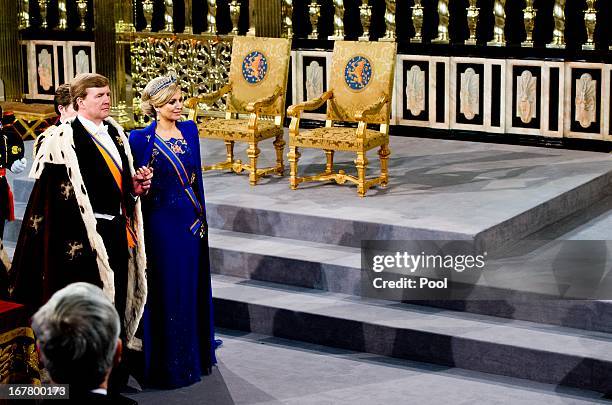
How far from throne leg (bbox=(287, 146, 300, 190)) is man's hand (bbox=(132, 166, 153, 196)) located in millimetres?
2704

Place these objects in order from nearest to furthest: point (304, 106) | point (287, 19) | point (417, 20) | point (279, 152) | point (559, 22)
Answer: point (304, 106)
point (279, 152)
point (559, 22)
point (417, 20)
point (287, 19)

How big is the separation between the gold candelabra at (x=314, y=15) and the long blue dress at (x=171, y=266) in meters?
4.62

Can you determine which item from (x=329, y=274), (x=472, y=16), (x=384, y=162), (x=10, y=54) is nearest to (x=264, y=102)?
(x=384, y=162)

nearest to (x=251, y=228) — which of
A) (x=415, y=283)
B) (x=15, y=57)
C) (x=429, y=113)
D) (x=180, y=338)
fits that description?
(x=415, y=283)

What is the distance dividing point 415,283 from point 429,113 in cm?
353

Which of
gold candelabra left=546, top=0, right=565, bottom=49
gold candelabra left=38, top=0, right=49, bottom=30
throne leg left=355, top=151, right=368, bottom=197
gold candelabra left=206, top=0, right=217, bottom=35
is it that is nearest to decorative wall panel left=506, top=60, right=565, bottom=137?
gold candelabra left=546, top=0, right=565, bottom=49

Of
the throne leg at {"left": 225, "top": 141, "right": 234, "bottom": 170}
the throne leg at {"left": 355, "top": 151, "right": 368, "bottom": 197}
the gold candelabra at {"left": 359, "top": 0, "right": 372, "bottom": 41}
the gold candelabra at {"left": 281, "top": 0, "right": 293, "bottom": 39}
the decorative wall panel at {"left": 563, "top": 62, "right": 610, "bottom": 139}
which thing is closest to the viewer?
the throne leg at {"left": 355, "top": 151, "right": 368, "bottom": 197}

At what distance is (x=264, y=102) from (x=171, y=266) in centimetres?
282

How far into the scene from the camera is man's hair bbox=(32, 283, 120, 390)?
299 cm

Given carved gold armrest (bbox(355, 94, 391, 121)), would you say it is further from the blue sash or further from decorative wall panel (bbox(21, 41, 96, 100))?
decorative wall panel (bbox(21, 41, 96, 100))

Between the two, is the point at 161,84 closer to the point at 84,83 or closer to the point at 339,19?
the point at 84,83

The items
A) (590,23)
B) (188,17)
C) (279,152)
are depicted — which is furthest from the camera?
(188,17)

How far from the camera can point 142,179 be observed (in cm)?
582

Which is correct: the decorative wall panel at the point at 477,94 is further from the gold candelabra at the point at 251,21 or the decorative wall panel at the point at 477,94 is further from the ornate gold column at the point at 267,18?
the gold candelabra at the point at 251,21
